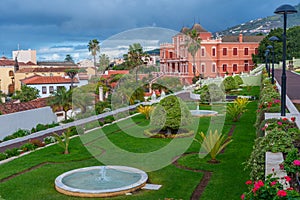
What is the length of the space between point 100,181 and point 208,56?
46.4 meters

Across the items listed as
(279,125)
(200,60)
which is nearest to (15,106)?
(279,125)

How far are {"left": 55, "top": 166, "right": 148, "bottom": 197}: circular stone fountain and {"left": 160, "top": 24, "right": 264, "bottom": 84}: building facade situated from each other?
4117cm

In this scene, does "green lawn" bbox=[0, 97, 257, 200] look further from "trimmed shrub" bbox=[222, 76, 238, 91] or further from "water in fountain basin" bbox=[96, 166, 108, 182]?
"trimmed shrub" bbox=[222, 76, 238, 91]

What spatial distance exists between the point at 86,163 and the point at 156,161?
7.30ft

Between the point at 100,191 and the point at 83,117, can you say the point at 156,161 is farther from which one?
the point at 83,117

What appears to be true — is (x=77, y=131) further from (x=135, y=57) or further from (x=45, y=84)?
(x=45, y=84)

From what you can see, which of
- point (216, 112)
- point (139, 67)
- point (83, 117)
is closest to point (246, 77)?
point (139, 67)

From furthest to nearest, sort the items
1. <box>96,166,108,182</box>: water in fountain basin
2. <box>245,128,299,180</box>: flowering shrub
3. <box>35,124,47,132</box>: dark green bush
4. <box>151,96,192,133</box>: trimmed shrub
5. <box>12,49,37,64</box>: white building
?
<box>12,49,37,64</box>: white building → <box>35,124,47,132</box>: dark green bush → <box>151,96,192,133</box>: trimmed shrub → <box>96,166,108,182</box>: water in fountain basin → <box>245,128,299,180</box>: flowering shrub

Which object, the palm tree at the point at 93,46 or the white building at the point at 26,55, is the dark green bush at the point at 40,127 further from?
the white building at the point at 26,55

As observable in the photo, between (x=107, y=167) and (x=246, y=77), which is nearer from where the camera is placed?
(x=107, y=167)

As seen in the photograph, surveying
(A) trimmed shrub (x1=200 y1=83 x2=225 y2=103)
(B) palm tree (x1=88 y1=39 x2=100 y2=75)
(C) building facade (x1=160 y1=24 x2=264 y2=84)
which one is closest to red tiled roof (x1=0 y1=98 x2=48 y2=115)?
(A) trimmed shrub (x1=200 y1=83 x2=225 y2=103)

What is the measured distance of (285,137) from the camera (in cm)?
707

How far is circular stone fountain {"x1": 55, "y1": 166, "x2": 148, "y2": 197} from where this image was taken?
28.7 feet

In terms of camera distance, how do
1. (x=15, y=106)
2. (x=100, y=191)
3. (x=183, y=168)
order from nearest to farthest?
1. (x=100, y=191)
2. (x=183, y=168)
3. (x=15, y=106)
